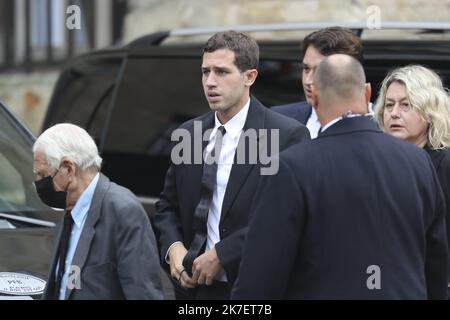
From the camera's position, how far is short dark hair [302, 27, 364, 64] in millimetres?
5578

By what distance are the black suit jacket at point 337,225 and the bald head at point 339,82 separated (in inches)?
3.6

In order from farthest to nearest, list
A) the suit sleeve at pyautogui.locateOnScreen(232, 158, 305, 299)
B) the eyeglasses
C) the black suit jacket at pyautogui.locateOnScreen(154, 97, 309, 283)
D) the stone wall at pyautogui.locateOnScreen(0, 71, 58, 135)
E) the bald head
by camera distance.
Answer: the stone wall at pyautogui.locateOnScreen(0, 71, 58, 135) < the eyeglasses < the black suit jacket at pyautogui.locateOnScreen(154, 97, 309, 283) < the bald head < the suit sleeve at pyautogui.locateOnScreen(232, 158, 305, 299)

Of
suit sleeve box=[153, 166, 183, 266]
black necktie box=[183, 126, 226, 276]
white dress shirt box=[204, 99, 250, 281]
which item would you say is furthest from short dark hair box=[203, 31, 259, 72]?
suit sleeve box=[153, 166, 183, 266]

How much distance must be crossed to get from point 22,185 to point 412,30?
8.37 ft

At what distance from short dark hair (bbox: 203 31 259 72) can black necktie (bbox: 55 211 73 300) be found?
97 cm

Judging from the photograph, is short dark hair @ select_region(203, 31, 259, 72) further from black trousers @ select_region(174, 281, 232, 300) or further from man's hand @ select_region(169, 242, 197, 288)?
black trousers @ select_region(174, 281, 232, 300)

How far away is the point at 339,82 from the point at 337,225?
19.7 inches

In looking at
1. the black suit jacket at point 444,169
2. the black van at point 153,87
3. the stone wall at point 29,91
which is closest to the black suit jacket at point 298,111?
the black van at point 153,87

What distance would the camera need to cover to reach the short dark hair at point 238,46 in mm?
4977
